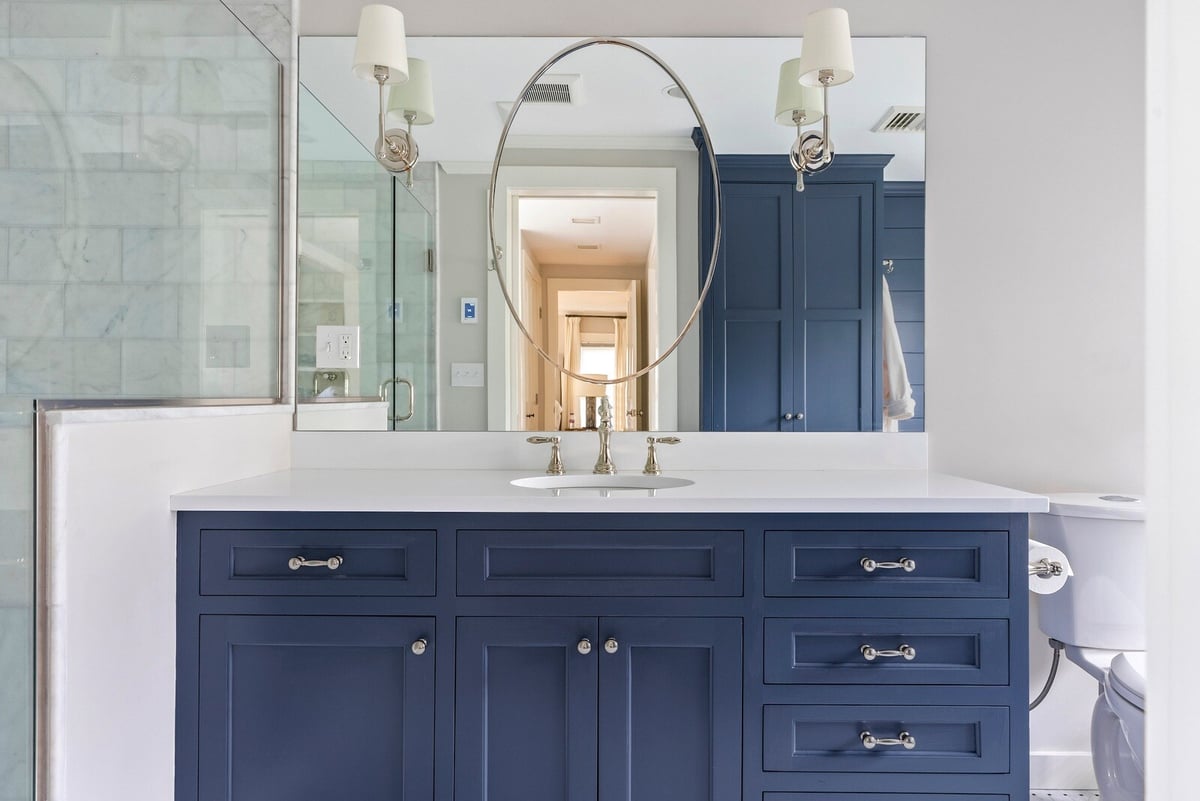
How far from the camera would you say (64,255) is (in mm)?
1232

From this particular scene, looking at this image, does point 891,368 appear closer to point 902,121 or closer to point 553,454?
point 902,121

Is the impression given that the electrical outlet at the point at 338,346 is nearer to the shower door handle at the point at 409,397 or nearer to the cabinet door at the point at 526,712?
the shower door handle at the point at 409,397

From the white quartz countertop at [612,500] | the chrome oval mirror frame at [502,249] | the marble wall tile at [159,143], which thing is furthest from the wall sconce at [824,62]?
the marble wall tile at [159,143]

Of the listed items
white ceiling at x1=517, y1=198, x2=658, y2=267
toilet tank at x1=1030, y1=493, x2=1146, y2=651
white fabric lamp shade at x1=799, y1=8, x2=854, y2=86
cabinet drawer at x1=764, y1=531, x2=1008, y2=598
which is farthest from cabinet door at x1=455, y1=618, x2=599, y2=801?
white fabric lamp shade at x1=799, y1=8, x2=854, y2=86

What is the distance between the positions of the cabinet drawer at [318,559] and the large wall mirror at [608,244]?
1.97 ft

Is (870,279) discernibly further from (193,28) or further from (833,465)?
(193,28)

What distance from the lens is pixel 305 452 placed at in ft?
6.13

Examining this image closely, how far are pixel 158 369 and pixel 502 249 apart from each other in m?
0.86

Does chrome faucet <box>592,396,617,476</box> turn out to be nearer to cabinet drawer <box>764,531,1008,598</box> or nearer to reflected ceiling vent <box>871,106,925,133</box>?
cabinet drawer <box>764,531,1008,598</box>

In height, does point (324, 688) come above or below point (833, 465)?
below

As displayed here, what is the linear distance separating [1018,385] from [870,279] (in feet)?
1.60

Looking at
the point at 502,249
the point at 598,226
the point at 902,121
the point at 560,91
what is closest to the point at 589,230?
the point at 598,226

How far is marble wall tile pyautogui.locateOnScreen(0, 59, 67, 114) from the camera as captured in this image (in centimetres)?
116

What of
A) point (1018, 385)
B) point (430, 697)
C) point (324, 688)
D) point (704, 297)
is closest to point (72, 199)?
point (324, 688)
